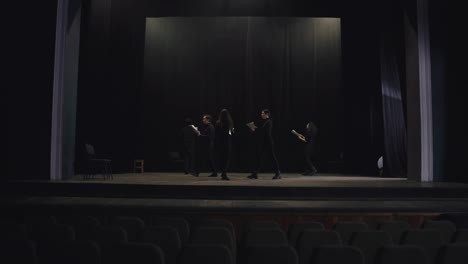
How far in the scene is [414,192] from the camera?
22.2ft

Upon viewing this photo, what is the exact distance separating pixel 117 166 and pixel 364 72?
7.66 metres

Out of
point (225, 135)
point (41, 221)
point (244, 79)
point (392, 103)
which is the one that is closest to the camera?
point (41, 221)

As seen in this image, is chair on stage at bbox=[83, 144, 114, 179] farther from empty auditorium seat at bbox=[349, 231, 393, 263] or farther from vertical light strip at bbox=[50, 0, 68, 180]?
empty auditorium seat at bbox=[349, 231, 393, 263]

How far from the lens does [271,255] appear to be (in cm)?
219

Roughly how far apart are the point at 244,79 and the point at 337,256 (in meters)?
12.0

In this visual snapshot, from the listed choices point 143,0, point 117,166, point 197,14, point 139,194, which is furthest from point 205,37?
point 139,194

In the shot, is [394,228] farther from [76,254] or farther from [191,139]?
[191,139]

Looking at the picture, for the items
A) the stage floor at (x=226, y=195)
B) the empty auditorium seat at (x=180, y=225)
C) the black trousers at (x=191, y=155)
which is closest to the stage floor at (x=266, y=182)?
the stage floor at (x=226, y=195)

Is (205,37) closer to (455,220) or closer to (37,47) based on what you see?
(37,47)

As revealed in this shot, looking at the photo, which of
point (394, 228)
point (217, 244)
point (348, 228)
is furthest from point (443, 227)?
point (217, 244)

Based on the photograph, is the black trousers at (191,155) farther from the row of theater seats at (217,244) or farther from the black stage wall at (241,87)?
the row of theater seats at (217,244)

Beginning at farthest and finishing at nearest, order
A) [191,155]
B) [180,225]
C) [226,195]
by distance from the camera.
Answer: [191,155] < [226,195] < [180,225]

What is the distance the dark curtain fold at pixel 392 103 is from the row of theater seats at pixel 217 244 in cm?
837

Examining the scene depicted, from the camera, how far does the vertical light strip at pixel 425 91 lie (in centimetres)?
884
